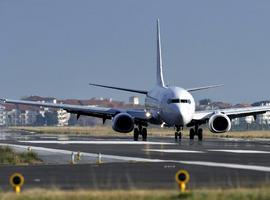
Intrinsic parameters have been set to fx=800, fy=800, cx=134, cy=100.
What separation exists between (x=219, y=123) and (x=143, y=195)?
165 ft

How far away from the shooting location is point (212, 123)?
70.4 meters

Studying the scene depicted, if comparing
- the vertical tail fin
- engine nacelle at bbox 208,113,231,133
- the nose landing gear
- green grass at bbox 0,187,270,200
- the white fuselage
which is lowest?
green grass at bbox 0,187,270,200

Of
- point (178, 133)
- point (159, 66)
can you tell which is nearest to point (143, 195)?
point (178, 133)

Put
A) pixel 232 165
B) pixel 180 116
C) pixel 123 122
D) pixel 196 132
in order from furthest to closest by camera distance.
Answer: pixel 196 132, pixel 123 122, pixel 180 116, pixel 232 165

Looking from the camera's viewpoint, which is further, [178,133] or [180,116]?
[178,133]

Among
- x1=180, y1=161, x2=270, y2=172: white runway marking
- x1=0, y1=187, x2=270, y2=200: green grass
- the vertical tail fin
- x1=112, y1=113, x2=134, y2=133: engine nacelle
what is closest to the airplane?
x1=112, y1=113, x2=134, y2=133: engine nacelle

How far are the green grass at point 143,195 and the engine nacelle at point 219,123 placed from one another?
1887 inches

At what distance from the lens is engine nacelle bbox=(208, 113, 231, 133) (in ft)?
231

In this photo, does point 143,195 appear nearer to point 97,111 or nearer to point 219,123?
point 219,123

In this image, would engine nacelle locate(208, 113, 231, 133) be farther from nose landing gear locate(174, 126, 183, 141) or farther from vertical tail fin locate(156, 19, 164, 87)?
vertical tail fin locate(156, 19, 164, 87)

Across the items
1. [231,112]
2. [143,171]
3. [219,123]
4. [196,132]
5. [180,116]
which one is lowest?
[143,171]

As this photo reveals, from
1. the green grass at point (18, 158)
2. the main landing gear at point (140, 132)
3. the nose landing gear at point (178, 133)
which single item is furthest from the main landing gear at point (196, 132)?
the green grass at point (18, 158)

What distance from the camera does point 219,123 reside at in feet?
233

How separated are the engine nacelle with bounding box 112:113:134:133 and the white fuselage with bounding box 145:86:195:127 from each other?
2931mm
